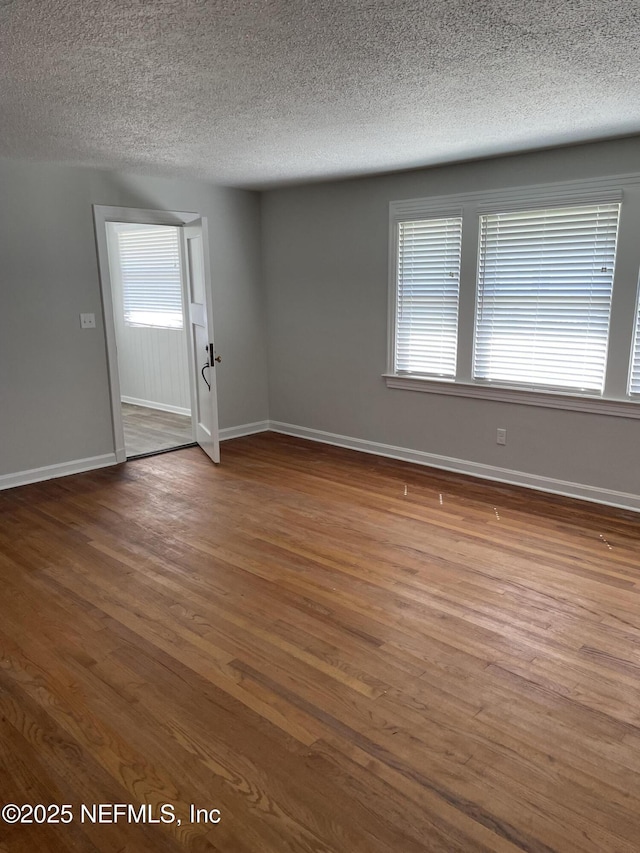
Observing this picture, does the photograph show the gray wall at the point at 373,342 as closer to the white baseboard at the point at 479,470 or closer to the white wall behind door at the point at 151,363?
the white baseboard at the point at 479,470

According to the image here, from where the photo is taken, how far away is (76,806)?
1812mm

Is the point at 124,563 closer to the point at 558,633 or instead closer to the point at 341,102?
the point at 558,633

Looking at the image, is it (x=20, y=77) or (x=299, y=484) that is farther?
(x=299, y=484)

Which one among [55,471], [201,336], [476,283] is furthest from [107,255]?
[476,283]

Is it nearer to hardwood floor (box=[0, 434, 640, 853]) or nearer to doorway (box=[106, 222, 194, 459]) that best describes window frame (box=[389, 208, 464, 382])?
hardwood floor (box=[0, 434, 640, 853])

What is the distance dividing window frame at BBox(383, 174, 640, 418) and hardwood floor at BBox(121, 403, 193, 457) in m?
2.27

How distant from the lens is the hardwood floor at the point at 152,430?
5844mm

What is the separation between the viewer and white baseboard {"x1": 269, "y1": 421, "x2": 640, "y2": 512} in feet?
13.8

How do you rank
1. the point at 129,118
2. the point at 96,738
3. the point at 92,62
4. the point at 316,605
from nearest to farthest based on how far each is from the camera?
the point at 96,738
the point at 92,62
the point at 316,605
the point at 129,118

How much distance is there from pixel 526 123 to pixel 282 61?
1656 mm

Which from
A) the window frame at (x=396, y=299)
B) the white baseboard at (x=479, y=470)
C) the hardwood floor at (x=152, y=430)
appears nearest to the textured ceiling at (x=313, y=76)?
the window frame at (x=396, y=299)

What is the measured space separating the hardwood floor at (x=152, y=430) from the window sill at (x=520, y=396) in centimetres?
227

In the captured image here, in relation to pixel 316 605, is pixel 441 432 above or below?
above

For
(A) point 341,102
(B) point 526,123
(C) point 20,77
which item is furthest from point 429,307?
(C) point 20,77
